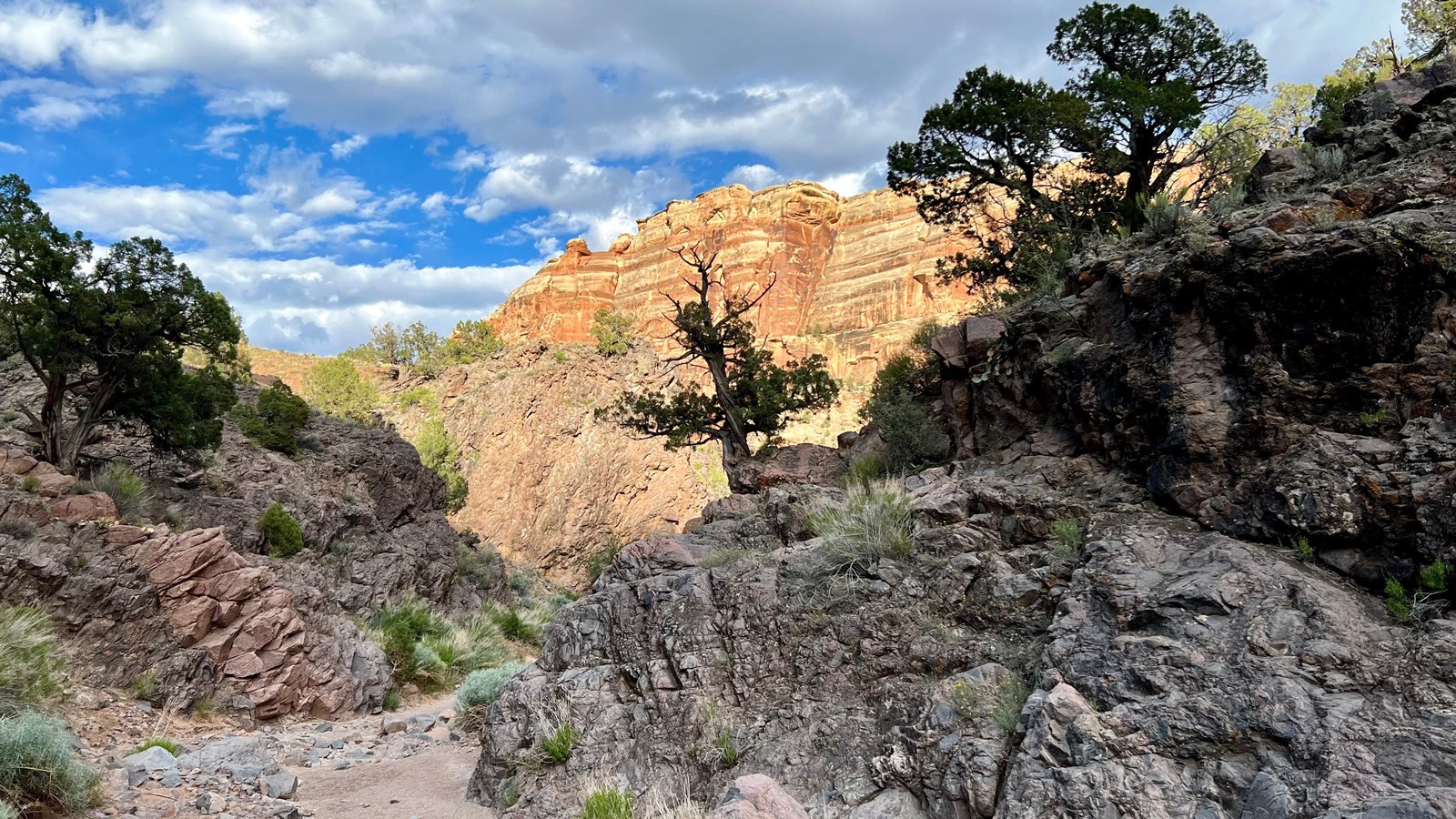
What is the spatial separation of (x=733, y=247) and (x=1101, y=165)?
7588 centimetres

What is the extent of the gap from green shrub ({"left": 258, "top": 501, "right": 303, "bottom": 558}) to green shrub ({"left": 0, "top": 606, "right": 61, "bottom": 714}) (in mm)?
6093

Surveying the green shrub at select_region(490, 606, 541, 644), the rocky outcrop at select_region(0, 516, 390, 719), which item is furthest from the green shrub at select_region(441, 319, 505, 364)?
the rocky outcrop at select_region(0, 516, 390, 719)

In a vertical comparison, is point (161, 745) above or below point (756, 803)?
below

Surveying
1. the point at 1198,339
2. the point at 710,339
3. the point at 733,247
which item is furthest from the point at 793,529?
the point at 733,247

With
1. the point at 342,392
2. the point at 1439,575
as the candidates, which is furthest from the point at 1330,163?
the point at 342,392

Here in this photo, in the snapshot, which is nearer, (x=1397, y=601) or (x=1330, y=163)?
(x=1397, y=601)

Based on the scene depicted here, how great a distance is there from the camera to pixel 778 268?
84.5m

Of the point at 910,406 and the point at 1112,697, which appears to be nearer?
the point at 1112,697

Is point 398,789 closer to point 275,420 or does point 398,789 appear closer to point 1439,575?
point 1439,575

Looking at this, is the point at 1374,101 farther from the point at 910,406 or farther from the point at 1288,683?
the point at 1288,683

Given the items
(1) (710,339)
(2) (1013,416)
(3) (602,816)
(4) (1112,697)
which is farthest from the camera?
(1) (710,339)

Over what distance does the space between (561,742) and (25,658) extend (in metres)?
6.68

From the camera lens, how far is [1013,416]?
29.1 feet

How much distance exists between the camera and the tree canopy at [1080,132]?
39.4ft
